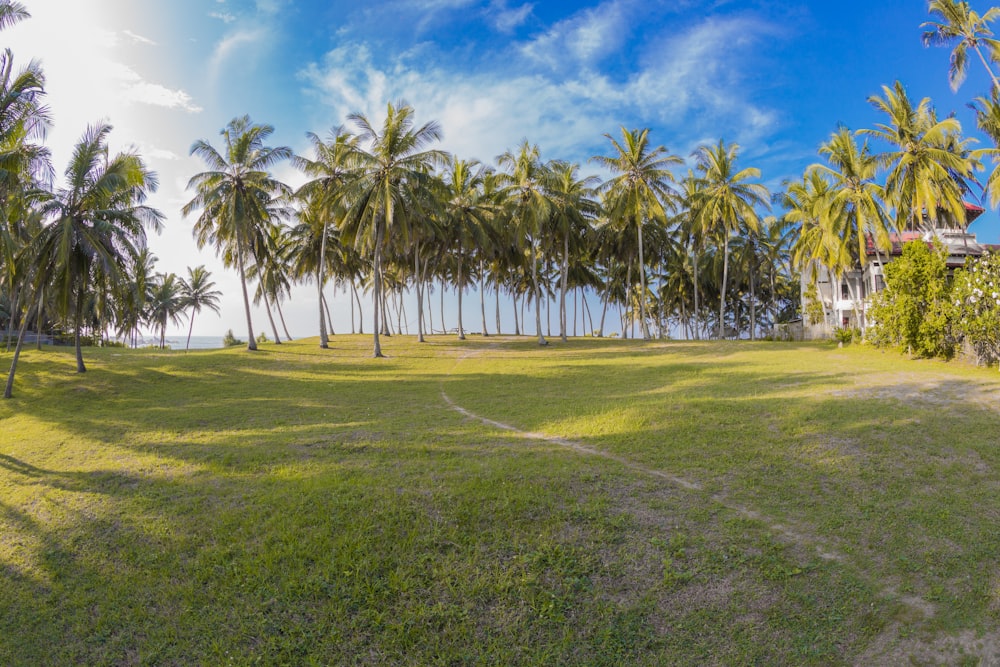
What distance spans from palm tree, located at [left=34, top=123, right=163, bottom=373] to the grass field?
27.9ft

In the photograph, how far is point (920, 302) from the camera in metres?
20.9

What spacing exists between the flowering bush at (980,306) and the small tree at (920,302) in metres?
0.72

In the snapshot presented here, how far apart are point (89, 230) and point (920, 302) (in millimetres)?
31490

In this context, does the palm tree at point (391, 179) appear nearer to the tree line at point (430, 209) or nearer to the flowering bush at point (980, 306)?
the tree line at point (430, 209)

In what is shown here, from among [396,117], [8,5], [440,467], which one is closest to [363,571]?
[440,467]

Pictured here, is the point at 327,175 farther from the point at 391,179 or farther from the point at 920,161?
A: the point at 920,161

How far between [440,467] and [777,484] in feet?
17.1

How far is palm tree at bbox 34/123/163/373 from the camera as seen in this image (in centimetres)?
1867

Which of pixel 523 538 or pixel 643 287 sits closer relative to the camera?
pixel 523 538

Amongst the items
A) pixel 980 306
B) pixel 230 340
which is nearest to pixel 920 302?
pixel 980 306

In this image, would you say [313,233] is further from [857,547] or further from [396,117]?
[857,547]

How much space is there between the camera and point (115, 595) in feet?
19.4

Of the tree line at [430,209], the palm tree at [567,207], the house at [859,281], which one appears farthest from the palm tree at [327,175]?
the house at [859,281]

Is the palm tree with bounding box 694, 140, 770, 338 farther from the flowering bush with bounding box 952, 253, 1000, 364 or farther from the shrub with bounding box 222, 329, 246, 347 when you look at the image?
the shrub with bounding box 222, 329, 246, 347
